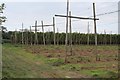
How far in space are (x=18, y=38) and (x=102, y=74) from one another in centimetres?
6503

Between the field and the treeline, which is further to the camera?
the treeline

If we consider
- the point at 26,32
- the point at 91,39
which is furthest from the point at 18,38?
the point at 91,39

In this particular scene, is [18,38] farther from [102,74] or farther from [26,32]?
[102,74]

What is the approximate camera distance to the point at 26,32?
225 feet

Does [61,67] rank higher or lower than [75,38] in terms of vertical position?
lower

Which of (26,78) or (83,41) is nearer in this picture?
(26,78)

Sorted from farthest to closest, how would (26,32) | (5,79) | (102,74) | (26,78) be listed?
(26,32)
(102,74)
(26,78)
(5,79)

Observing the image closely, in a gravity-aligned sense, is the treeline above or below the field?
above

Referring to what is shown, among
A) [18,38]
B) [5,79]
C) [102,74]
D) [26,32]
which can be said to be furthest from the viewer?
[18,38]

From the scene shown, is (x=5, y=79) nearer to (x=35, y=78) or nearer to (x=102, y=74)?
(x=35, y=78)

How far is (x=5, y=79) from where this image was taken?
13.2 metres

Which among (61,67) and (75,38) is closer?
(61,67)

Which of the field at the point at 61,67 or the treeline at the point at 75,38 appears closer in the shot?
the field at the point at 61,67

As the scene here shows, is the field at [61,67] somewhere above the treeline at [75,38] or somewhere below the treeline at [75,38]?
below
